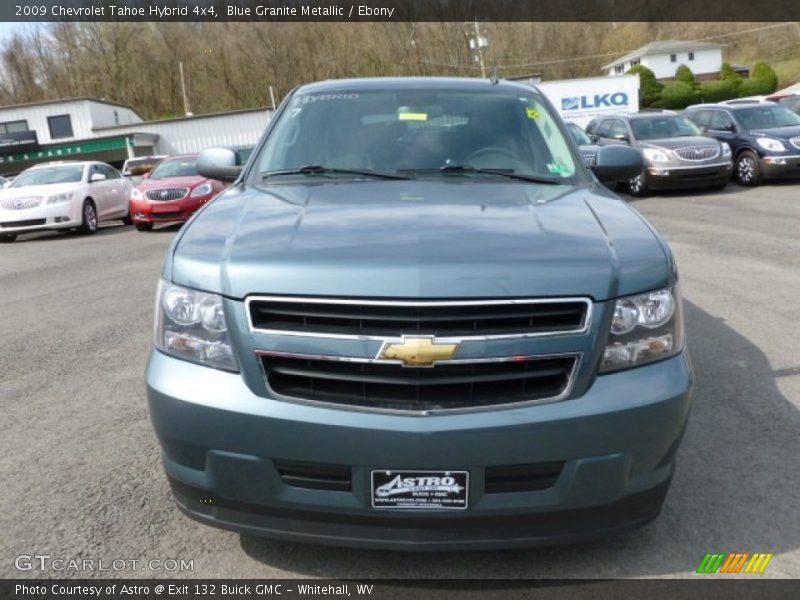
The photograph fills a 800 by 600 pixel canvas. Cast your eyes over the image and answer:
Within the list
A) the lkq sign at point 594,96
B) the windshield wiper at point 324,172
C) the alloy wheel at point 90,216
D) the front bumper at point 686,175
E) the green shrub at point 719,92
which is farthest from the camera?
the green shrub at point 719,92

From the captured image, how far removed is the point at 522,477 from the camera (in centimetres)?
237

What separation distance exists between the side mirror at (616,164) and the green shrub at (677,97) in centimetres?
6043

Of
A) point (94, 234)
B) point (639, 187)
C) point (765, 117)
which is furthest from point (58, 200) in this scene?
point (765, 117)

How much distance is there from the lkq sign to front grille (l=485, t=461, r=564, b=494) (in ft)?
95.6

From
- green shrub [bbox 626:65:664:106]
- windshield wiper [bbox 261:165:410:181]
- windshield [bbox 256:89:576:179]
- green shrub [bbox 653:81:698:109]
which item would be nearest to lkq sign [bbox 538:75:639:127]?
windshield [bbox 256:89:576:179]

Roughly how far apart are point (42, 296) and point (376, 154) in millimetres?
5829

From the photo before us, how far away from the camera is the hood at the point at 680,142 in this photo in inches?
604

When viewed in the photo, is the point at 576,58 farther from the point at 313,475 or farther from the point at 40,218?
the point at 313,475

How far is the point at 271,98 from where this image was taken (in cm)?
6900

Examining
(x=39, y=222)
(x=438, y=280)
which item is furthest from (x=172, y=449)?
(x=39, y=222)

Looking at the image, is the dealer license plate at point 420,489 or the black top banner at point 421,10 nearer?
the dealer license plate at point 420,489

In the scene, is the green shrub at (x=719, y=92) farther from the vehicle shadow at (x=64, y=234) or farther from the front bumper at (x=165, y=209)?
the front bumper at (x=165, y=209)

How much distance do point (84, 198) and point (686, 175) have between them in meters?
12.2

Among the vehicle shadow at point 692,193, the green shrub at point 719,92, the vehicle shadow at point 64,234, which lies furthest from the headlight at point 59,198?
the green shrub at point 719,92
